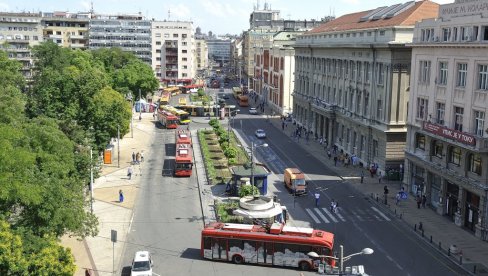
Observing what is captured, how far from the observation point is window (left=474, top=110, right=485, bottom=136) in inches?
1837

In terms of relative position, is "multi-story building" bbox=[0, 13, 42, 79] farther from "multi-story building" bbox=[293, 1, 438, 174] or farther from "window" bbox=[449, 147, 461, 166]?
"window" bbox=[449, 147, 461, 166]

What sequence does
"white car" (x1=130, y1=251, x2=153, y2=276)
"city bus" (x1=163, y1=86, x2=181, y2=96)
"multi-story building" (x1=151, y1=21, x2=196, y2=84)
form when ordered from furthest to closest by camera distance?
"multi-story building" (x1=151, y1=21, x2=196, y2=84) < "city bus" (x1=163, y1=86, x2=181, y2=96) < "white car" (x1=130, y1=251, x2=153, y2=276)

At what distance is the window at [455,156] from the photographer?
1941 inches

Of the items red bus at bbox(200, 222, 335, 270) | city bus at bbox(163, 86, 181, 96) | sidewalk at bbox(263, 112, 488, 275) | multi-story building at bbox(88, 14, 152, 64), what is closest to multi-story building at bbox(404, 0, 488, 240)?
sidewalk at bbox(263, 112, 488, 275)

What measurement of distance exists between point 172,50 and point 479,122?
6114 inches

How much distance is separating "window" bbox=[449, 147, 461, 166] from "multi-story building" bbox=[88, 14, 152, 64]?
15218 cm

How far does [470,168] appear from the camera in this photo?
4778 centimetres

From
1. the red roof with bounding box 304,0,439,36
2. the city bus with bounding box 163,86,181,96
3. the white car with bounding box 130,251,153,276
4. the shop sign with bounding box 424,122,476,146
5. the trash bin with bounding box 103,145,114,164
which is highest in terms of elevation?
the red roof with bounding box 304,0,439,36

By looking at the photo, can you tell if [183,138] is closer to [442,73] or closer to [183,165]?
[183,165]

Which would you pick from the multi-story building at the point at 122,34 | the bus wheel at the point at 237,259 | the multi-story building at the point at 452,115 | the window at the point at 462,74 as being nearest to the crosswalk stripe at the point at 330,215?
the multi-story building at the point at 452,115

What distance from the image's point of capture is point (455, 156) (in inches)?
1971

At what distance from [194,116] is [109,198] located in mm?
70025

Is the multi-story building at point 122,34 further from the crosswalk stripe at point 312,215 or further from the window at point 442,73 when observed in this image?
the window at point 442,73

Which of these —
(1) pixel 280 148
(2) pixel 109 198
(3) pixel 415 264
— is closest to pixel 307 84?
(1) pixel 280 148
